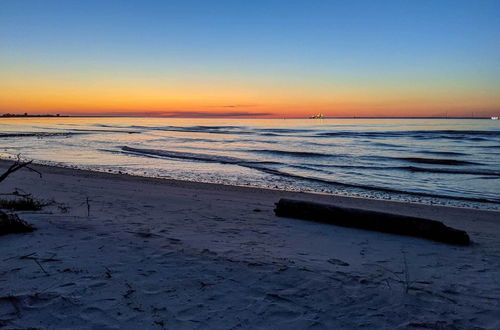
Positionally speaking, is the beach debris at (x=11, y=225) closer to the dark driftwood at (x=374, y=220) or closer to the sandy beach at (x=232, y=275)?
the sandy beach at (x=232, y=275)

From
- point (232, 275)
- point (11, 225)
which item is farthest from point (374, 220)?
point (11, 225)

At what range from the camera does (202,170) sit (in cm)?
1708

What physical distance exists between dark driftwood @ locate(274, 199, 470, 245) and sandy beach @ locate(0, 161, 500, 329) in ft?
0.68

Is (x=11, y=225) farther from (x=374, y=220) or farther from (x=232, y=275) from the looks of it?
(x=374, y=220)

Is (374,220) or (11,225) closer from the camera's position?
(11,225)

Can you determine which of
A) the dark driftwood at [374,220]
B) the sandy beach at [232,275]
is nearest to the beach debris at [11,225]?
the sandy beach at [232,275]

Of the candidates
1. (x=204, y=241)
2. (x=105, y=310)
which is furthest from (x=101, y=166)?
(x=105, y=310)

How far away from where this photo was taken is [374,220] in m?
6.26

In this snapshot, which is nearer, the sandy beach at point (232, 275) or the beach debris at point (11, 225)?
the sandy beach at point (232, 275)

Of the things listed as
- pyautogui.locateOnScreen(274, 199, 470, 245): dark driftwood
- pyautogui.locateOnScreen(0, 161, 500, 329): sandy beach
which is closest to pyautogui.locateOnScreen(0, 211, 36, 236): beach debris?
pyautogui.locateOnScreen(0, 161, 500, 329): sandy beach

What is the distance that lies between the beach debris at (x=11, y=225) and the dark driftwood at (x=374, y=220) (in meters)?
4.46

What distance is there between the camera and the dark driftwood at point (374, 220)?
575cm

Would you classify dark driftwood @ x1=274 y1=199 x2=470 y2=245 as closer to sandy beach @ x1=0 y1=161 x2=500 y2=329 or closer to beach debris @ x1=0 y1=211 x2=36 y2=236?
sandy beach @ x1=0 y1=161 x2=500 y2=329

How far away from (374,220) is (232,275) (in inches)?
137
